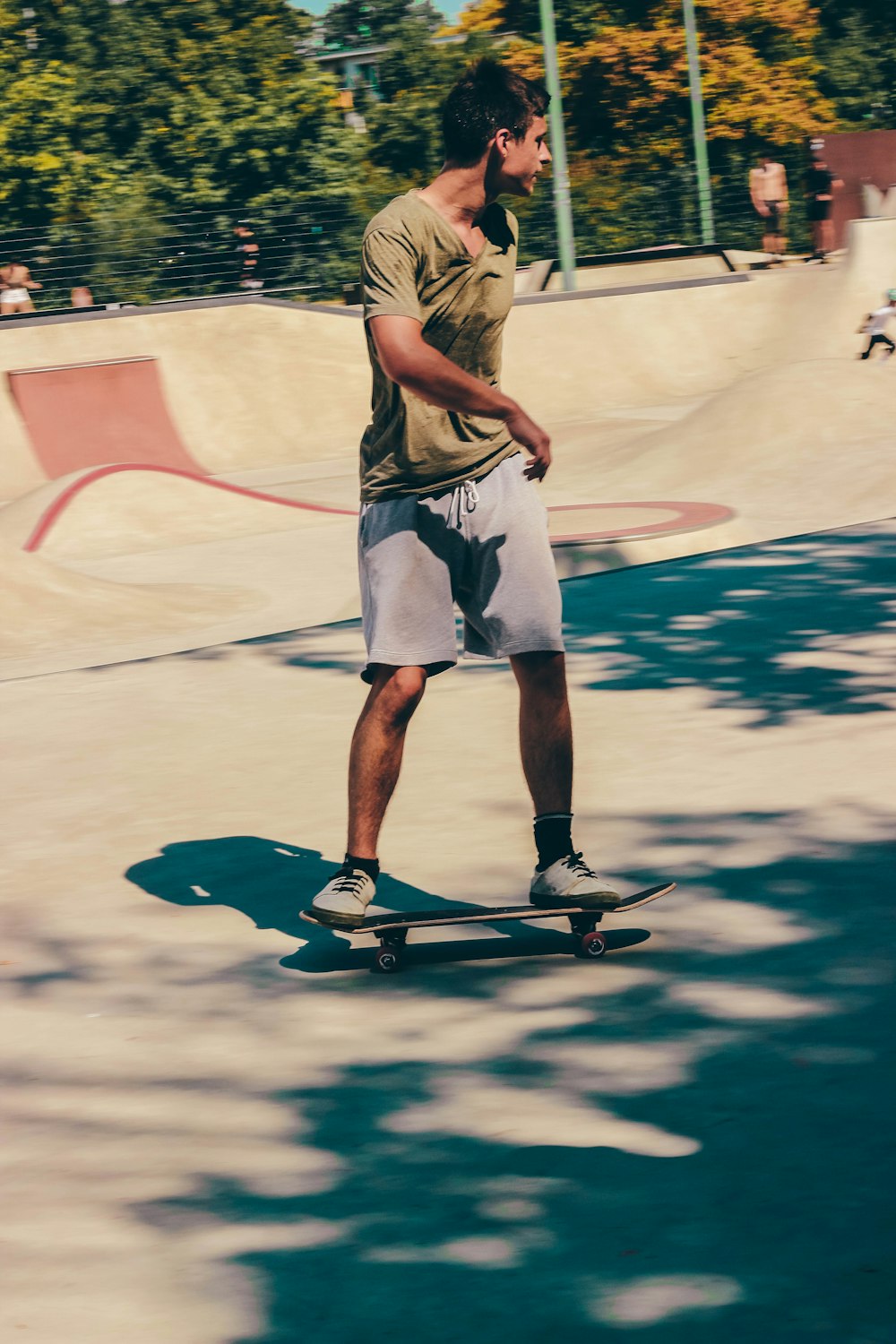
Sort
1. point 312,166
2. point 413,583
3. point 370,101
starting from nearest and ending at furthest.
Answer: point 413,583
point 312,166
point 370,101

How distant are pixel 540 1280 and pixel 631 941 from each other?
1576mm

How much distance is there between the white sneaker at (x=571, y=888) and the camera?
4062 mm

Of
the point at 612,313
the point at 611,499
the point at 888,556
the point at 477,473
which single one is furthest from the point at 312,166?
the point at 477,473

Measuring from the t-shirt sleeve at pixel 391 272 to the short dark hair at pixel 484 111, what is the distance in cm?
29

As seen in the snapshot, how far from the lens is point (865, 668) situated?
6.97 m

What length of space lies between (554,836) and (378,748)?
1.60 feet

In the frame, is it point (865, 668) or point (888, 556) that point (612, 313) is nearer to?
point (888, 556)

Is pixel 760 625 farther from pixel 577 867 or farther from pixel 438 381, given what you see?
pixel 438 381

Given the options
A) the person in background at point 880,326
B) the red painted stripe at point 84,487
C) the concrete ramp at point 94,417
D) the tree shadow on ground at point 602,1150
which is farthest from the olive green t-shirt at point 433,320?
the person in background at point 880,326

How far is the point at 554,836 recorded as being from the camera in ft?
13.7

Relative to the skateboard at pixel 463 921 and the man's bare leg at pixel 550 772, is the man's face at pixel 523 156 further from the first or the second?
the skateboard at pixel 463 921

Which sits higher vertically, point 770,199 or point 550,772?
point 770,199

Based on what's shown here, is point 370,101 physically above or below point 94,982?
above

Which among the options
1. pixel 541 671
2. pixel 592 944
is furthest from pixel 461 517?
pixel 592 944
